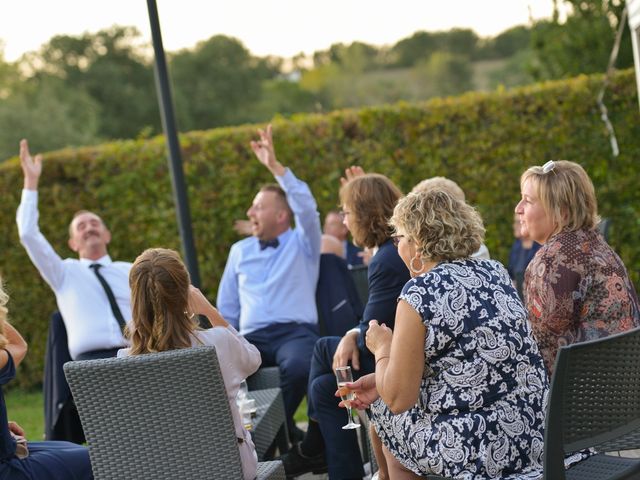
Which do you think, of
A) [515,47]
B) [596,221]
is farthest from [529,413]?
[515,47]

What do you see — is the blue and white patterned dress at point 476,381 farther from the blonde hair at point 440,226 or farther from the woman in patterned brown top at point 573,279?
the woman in patterned brown top at point 573,279

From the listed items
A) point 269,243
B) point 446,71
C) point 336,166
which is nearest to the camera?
point 269,243

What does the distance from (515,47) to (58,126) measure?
29.9 meters

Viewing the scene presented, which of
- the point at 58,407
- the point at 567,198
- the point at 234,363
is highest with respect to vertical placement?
the point at 567,198

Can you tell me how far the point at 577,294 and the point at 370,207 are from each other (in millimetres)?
1184

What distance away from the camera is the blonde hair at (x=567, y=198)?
11.8 ft

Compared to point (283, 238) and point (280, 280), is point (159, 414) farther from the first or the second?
point (283, 238)


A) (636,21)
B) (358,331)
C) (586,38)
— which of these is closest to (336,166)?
(636,21)

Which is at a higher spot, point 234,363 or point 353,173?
point 353,173

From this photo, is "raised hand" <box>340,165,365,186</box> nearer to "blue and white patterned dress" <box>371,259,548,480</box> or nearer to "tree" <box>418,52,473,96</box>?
"blue and white patterned dress" <box>371,259,548,480</box>

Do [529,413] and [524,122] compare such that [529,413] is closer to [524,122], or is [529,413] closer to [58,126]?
[524,122]

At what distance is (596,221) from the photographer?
3.66m

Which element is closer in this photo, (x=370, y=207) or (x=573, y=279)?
(x=573, y=279)

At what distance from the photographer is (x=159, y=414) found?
3.06m
